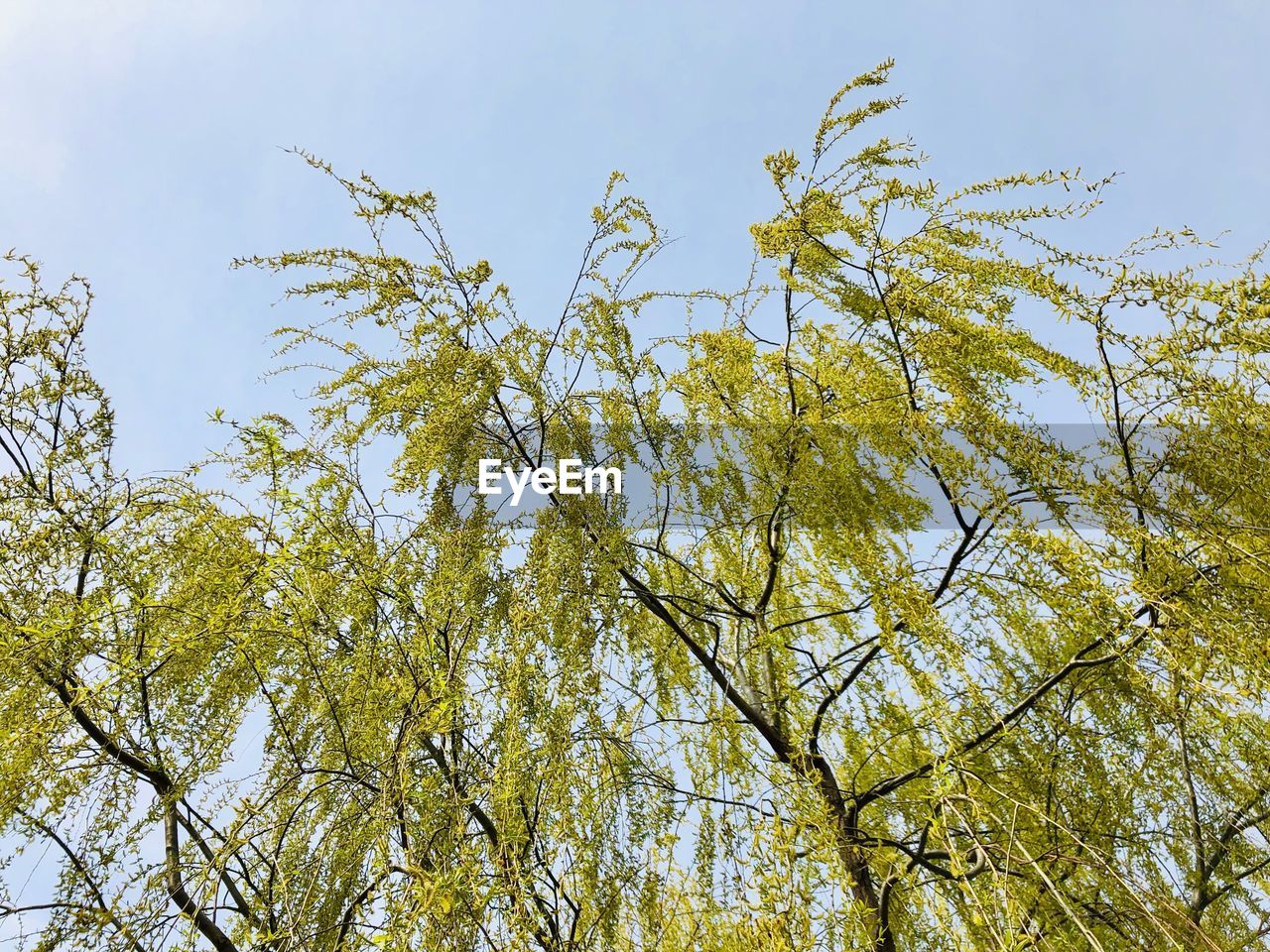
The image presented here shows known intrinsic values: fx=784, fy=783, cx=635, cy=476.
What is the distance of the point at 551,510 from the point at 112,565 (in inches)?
43.9

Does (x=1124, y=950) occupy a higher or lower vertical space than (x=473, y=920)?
lower

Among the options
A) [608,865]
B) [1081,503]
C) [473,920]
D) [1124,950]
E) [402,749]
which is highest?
[1081,503]

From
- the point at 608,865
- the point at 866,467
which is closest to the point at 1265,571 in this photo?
the point at 866,467

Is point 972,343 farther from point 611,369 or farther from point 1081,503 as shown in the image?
point 611,369

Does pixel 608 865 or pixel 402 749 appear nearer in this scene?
pixel 402 749

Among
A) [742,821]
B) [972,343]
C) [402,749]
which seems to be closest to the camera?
[402,749]

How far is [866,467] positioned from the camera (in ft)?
8.92

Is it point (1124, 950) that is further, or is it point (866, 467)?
point (866, 467)

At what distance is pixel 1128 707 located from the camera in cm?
240

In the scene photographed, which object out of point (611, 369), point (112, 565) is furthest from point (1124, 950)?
point (112, 565)

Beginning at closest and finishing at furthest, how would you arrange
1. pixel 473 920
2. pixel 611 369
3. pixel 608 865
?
pixel 473 920 < pixel 608 865 < pixel 611 369

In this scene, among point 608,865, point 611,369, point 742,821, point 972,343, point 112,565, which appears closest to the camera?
point 608,865

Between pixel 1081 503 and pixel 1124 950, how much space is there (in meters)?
1.12

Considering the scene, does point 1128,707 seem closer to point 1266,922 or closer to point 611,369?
point 1266,922
